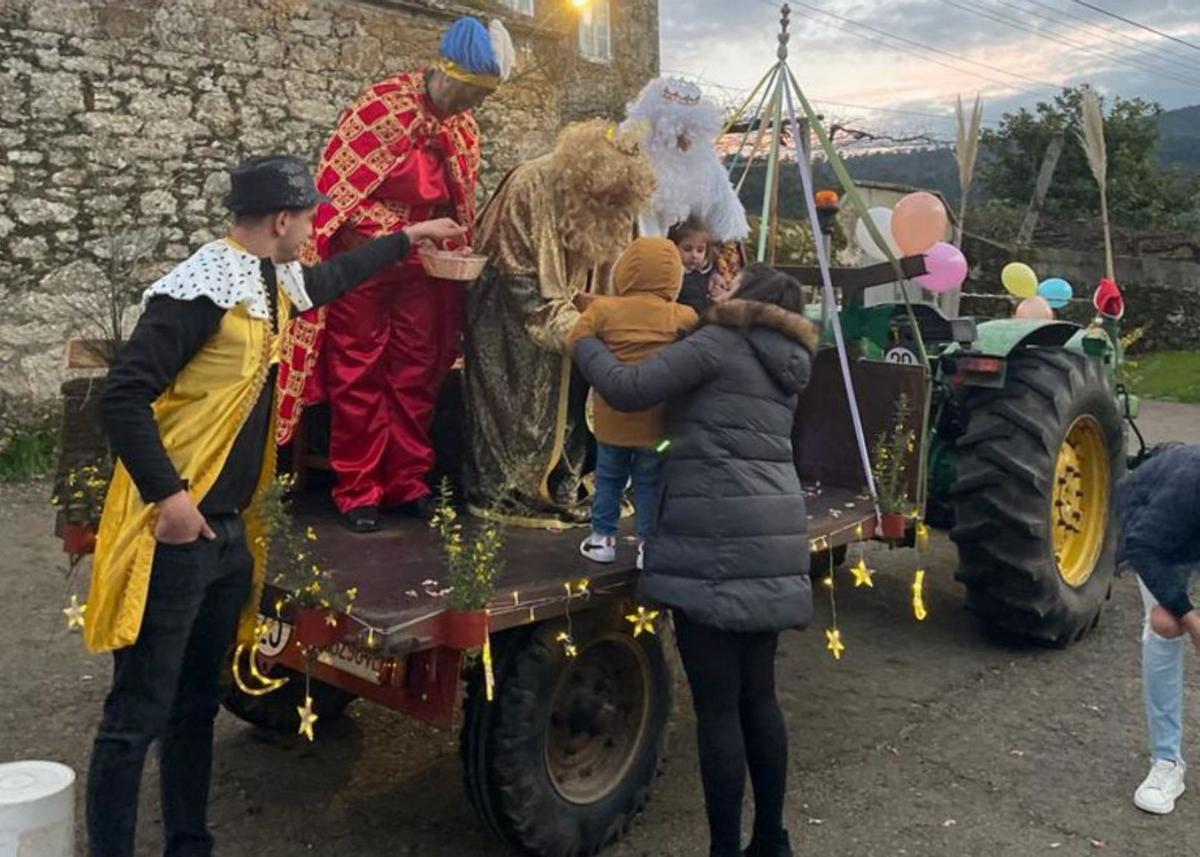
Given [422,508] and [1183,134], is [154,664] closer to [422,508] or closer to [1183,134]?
[422,508]

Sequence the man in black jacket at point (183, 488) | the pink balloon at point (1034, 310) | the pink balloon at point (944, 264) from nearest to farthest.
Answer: the man in black jacket at point (183, 488) → the pink balloon at point (944, 264) → the pink balloon at point (1034, 310)

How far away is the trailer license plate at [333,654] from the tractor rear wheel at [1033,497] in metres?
3.01

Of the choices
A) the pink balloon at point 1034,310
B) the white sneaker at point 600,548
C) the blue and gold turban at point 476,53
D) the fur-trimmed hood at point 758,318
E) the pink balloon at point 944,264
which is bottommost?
the white sneaker at point 600,548

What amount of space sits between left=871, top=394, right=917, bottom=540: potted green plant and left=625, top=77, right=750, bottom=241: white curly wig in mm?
1061

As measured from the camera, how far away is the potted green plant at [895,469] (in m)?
4.20

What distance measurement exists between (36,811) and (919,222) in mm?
5038

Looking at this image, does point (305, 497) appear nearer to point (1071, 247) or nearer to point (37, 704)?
point (37, 704)

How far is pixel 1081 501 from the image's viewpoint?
5836 mm

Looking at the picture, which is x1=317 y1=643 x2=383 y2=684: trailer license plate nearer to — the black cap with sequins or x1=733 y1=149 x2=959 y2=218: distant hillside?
the black cap with sequins

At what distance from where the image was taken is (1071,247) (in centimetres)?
2020

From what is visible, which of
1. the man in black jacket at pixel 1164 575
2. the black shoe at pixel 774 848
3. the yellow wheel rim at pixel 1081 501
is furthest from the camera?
the yellow wheel rim at pixel 1081 501

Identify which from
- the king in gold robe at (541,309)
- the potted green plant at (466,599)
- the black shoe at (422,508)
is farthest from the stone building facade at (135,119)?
the potted green plant at (466,599)

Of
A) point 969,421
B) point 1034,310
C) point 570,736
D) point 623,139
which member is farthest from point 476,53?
point 1034,310

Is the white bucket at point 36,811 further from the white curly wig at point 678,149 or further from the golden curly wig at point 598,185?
the white curly wig at point 678,149
